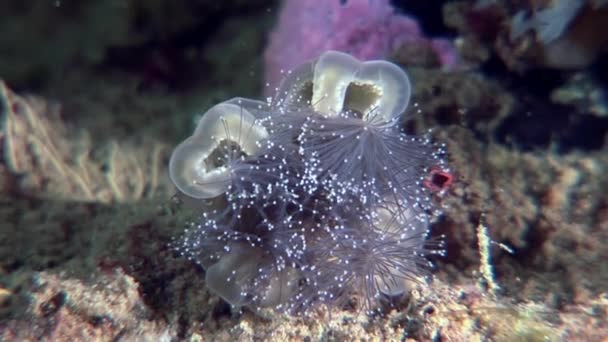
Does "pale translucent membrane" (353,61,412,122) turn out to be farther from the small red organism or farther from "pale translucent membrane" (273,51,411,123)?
the small red organism

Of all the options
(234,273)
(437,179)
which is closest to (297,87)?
(437,179)

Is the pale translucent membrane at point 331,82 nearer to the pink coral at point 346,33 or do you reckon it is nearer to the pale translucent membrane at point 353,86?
the pale translucent membrane at point 353,86

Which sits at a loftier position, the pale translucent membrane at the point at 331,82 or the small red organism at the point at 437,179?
the pale translucent membrane at the point at 331,82

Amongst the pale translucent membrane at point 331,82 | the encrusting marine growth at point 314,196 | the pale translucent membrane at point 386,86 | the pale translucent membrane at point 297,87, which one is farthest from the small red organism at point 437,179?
the pale translucent membrane at point 297,87

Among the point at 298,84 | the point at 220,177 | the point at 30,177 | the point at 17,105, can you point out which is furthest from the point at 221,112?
the point at 17,105

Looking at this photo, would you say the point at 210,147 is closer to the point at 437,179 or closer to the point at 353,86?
the point at 353,86

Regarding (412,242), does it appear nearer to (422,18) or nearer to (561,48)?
(561,48)

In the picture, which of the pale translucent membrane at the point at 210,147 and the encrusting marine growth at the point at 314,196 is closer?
the encrusting marine growth at the point at 314,196
